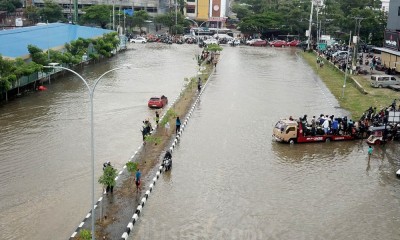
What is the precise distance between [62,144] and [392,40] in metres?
40.2

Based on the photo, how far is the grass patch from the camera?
3478 centimetres

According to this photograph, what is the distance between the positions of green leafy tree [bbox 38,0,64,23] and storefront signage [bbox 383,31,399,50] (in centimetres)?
6252

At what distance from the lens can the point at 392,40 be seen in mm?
52906

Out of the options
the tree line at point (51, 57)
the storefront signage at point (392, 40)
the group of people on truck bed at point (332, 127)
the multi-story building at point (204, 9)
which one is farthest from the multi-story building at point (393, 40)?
the multi-story building at point (204, 9)

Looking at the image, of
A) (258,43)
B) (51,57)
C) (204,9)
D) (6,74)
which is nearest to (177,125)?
(6,74)

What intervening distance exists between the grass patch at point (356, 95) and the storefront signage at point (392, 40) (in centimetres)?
630

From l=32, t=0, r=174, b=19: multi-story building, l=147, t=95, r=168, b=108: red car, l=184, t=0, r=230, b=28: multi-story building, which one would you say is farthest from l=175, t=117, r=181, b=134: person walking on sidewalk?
l=184, t=0, r=230, b=28: multi-story building

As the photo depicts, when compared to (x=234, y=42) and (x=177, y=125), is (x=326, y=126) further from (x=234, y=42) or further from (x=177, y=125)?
(x=234, y=42)

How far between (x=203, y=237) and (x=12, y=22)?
3619 inches

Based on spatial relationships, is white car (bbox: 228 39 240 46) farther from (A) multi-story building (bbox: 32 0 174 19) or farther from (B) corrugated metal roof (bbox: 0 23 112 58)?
(A) multi-story building (bbox: 32 0 174 19)

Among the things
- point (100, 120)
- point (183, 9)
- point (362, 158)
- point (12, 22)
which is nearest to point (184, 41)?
point (183, 9)

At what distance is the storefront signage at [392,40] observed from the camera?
51.5m

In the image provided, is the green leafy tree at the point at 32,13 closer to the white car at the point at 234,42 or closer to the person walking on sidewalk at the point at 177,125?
the white car at the point at 234,42

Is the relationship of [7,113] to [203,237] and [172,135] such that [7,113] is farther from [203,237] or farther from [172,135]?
[203,237]
